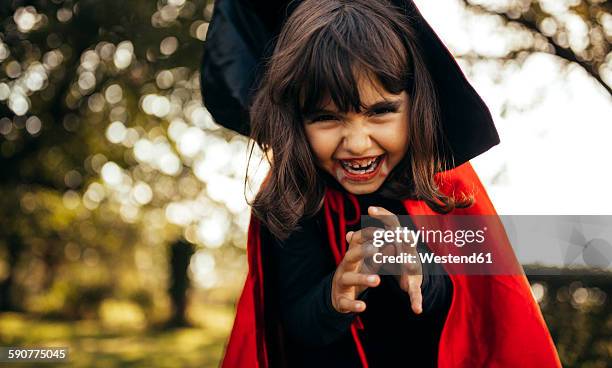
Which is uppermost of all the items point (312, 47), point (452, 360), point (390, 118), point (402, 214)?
point (312, 47)

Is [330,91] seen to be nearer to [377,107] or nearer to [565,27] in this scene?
[377,107]

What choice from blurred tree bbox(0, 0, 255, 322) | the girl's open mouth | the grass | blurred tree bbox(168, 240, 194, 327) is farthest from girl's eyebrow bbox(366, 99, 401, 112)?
blurred tree bbox(168, 240, 194, 327)

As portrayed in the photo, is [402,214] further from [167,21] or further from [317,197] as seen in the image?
[167,21]

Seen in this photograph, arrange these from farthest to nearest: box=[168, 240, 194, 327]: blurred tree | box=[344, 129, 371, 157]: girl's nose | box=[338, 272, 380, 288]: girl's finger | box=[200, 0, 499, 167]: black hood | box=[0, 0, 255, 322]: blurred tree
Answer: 1. box=[168, 240, 194, 327]: blurred tree
2. box=[0, 0, 255, 322]: blurred tree
3. box=[200, 0, 499, 167]: black hood
4. box=[344, 129, 371, 157]: girl's nose
5. box=[338, 272, 380, 288]: girl's finger

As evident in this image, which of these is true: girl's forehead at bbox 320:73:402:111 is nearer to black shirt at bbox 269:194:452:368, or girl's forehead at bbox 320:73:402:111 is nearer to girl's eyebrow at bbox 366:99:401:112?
girl's eyebrow at bbox 366:99:401:112

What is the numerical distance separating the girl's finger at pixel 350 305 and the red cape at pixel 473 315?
182 mm

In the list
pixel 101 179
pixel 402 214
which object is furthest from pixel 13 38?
pixel 402 214

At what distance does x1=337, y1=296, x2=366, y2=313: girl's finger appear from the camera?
1.43 m

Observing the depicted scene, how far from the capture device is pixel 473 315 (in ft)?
5.46

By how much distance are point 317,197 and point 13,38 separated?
436cm

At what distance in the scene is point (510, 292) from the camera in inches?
64.2

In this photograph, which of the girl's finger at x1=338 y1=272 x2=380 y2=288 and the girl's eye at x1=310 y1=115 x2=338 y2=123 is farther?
the girl's eye at x1=310 y1=115 x2=338 y2=123

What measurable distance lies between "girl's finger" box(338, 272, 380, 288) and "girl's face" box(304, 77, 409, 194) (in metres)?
0.26

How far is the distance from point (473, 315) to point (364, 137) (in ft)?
1.67
